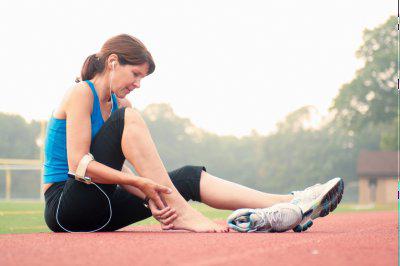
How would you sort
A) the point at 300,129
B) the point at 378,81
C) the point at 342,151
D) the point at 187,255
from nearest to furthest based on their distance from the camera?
the point at 187,255 → the point at 378,81 → the point at 342,151 → the point at 300,129

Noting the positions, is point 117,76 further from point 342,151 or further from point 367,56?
point 342,151

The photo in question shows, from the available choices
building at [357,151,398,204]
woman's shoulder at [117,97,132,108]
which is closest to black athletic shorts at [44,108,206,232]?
woman's shoulder at [117,97,132,108]

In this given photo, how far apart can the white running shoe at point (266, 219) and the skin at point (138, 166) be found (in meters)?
0.11

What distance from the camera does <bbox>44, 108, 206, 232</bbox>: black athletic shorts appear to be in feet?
11.8

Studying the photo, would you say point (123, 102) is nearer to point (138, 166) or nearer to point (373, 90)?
point (138, 166)

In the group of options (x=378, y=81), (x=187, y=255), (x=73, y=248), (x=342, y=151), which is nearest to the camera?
(x=187, y=255)

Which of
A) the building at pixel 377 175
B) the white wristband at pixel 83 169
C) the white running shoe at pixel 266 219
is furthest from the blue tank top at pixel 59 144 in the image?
the building at pixel 377 175

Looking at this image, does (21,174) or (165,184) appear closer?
(165,184)

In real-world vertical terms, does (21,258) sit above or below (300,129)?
above

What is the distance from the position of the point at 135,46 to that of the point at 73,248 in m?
1.36

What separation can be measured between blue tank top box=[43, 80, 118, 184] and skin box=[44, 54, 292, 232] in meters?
0.05

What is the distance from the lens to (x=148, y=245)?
2947 mm

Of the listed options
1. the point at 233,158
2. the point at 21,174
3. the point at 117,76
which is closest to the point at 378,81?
the point at 21,174

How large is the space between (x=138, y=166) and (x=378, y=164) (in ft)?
143
